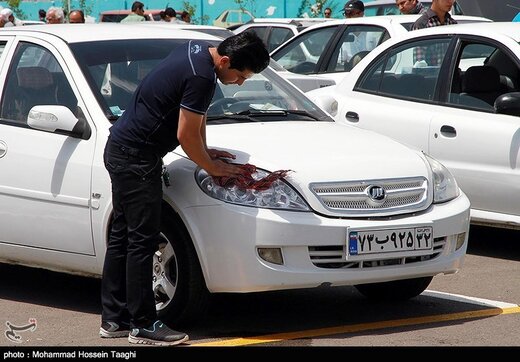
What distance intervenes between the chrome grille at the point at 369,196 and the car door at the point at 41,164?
52.0 inches

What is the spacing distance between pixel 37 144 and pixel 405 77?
3.51 metres

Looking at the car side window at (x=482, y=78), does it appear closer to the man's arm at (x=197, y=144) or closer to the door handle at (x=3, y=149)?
the man's arm at (x=197, y=144)

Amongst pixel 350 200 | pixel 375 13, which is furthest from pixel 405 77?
pixel 375 13

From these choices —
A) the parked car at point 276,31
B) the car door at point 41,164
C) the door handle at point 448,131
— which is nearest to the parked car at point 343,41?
the door handle at point 448,131

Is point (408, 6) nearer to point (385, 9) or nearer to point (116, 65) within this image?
point (116, 65)

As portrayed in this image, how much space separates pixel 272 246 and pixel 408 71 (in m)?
3.68

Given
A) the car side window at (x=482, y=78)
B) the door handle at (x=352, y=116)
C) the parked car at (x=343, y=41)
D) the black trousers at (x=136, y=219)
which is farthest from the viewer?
the parked car at (x=343, y=41)

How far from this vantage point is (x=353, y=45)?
13.1m

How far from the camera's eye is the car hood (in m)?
6.07

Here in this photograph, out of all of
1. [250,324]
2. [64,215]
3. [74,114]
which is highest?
[74,114]

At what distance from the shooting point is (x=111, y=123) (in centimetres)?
650

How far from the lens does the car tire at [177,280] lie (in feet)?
20.0

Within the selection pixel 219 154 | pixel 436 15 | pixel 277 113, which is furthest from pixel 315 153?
pixel 436 15
